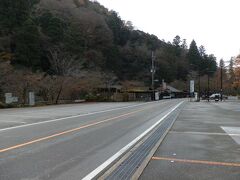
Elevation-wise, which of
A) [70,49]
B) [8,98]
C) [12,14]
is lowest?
[8,98]

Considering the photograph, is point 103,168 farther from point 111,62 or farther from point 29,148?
point 111,62

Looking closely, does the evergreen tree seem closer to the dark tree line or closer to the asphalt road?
the dark tree line

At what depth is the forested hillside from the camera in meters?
58.8

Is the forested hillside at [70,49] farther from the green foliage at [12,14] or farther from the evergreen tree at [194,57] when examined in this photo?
the evergreen tree at [194,57]

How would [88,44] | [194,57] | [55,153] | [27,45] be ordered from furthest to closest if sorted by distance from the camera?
[194,57]
[88,44]
[27,45]
[55,153]

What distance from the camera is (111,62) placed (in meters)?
109

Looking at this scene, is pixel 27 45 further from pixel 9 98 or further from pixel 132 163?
pixel 132 163

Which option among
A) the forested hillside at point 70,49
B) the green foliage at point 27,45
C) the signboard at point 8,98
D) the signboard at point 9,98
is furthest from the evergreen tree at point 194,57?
the signboard at point 8,98

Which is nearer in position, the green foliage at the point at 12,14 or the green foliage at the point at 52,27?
the green foliage at the point at 12,14

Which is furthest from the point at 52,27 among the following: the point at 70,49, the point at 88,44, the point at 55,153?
the point at 55,153

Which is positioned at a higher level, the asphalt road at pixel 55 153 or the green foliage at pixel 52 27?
the green foliage at pixel 52 27

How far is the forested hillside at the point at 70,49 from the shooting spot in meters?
58.8

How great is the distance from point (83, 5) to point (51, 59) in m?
49.9

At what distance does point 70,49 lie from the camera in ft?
250
